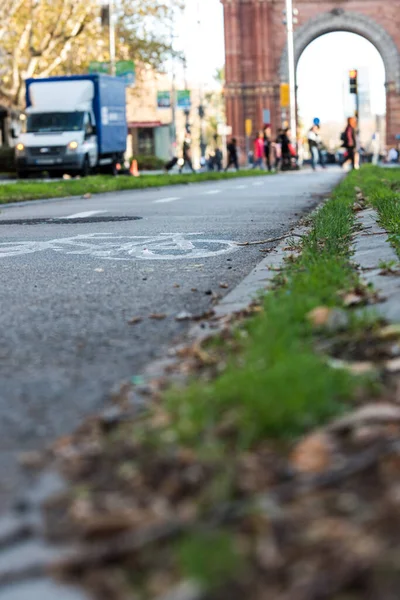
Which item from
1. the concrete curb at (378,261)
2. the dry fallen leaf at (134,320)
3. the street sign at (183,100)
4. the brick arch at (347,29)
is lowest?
the dry fallen leaf at (134,320)

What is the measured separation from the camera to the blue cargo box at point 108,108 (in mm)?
41787

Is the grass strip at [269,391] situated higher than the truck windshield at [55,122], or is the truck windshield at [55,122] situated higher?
the truck windshield at [55,122]

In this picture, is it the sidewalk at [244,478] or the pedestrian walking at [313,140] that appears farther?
the pedestrian walking at [313,140]

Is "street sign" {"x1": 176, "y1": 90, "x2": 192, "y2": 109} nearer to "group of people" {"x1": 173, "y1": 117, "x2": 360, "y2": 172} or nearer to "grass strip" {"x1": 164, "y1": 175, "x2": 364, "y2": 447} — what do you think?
"group of people" {"x1": 173, "y1": 117, "x2": 360, "y2": 172}

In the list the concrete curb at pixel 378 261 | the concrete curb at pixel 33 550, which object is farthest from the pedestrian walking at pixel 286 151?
the concrete curb at pixel 33 550

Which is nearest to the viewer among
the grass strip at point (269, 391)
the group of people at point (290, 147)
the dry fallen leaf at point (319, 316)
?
the grass strip at point (269, 391)

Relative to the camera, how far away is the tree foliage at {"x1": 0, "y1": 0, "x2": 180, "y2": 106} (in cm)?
5047

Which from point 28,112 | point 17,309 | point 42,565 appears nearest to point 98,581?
point 42,565

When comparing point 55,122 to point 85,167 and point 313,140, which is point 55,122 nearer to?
point 85,167

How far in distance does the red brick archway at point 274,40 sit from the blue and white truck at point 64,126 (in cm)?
3910

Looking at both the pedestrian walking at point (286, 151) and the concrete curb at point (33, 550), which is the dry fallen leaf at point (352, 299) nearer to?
the concrete curb at point (33, 550)

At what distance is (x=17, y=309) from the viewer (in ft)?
20.5

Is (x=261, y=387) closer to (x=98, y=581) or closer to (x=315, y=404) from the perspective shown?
(x=315, y=404)

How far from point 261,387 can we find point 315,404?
0.48 feet
